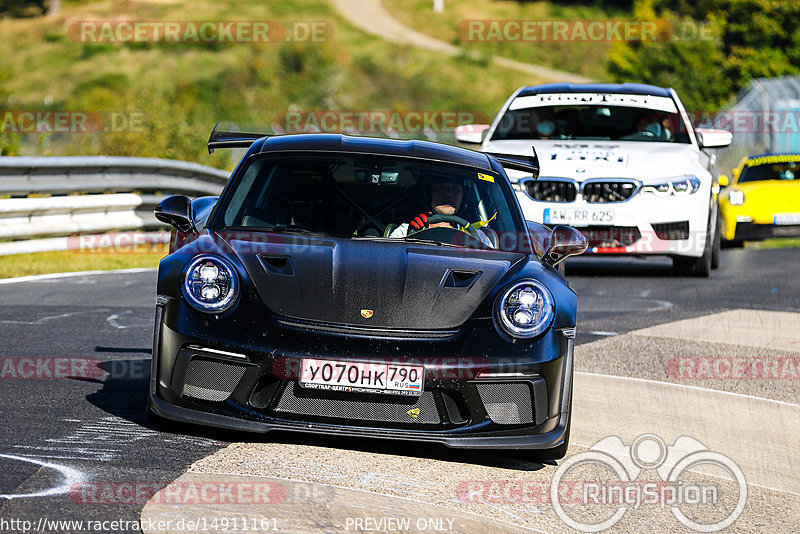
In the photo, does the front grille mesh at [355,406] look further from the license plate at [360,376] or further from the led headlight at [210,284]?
the led headlight at [210,284]

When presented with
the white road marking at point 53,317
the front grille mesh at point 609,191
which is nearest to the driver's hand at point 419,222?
the white road marking at point 53,317

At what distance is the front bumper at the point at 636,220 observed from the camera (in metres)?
11.9

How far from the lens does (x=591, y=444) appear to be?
5.89 m

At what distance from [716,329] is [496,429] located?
15.5 feet

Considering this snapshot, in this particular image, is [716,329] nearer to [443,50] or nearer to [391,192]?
[391,192]

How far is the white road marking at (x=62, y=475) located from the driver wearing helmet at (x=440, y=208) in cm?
201

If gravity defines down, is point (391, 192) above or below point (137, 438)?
above

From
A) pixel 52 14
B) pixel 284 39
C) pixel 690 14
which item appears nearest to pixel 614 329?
pixel 284 39

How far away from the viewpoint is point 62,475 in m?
4.62

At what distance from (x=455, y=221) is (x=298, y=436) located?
4.48 ft

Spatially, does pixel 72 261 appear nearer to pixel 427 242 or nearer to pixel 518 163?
pixel 518 163

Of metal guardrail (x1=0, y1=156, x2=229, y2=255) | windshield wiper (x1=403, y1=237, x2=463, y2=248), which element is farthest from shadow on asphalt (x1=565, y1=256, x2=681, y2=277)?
windshield wiper (x1=403, y1=237, x2=463, y2=248)

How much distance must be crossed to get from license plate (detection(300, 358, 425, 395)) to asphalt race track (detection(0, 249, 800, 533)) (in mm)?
306

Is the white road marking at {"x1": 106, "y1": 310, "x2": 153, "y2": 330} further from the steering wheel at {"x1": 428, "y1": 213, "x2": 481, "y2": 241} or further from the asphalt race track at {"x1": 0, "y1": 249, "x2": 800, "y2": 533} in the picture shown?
the steering wheel at {"x1": 428, "y1": 213, "x2": 481, "y2": 241}
